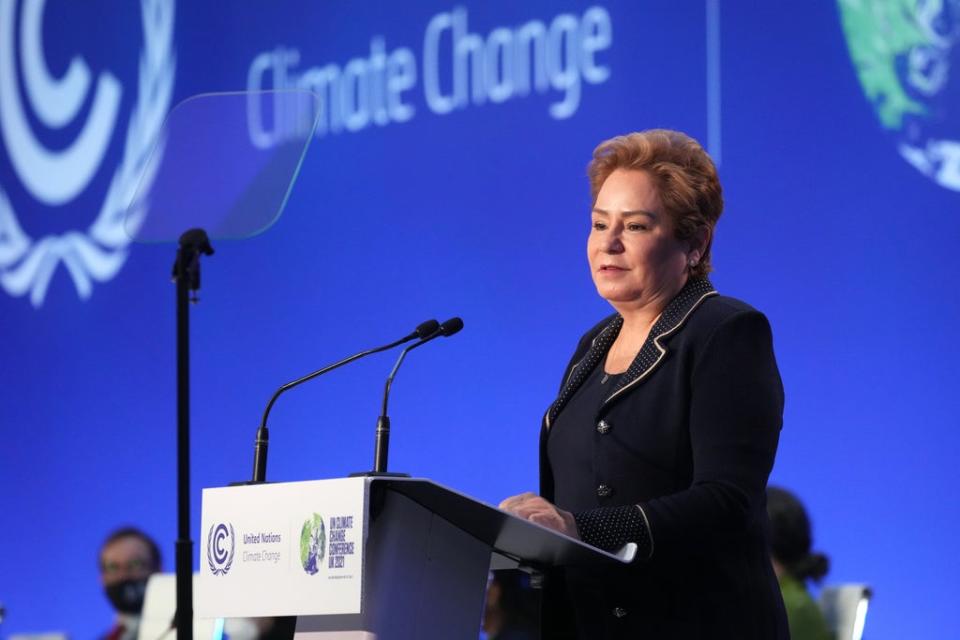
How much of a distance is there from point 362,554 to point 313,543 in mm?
103

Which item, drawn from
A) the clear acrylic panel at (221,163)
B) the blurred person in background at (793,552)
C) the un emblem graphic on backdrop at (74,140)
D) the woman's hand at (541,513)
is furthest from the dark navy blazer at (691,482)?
the un emblem graphic on backdrop at (74,140)

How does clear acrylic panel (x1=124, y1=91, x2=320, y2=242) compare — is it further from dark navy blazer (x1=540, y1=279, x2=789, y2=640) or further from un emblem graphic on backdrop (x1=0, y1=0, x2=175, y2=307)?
dark navy blazer (x1=540, y1=279, x2=789, y2=640)

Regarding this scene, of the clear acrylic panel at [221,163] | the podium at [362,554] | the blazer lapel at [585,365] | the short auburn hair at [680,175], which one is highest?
the clear acrylic panel at [221,163]

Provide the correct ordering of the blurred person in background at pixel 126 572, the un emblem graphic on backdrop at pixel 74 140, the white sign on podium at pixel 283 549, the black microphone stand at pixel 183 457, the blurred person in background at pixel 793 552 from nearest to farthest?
the white sign on podium at pixel 283 549, the black microphone stand at pixel 183 457, the blurred person in background at pixel 793 552, the blurred person in background at pixel 126 572, the un emblem graphic on backdrop at pixel 74 140

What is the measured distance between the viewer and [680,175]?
2.19m

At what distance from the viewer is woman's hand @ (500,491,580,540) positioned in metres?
1.85

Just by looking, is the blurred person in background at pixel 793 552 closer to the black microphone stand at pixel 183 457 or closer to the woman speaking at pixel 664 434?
the woman speaking at pixel 664 434

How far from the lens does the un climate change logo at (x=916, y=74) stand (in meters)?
3.48

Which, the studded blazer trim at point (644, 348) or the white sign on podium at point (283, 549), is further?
the studded blazer trim at point (644, 348)

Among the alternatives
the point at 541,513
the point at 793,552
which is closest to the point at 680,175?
the point at 541,513

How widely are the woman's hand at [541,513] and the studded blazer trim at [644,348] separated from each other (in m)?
0.28

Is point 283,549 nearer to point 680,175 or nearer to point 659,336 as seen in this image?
point 659,336

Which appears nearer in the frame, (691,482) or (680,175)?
(691,482)

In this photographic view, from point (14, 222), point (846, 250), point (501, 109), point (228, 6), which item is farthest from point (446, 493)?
point (14, 222)
